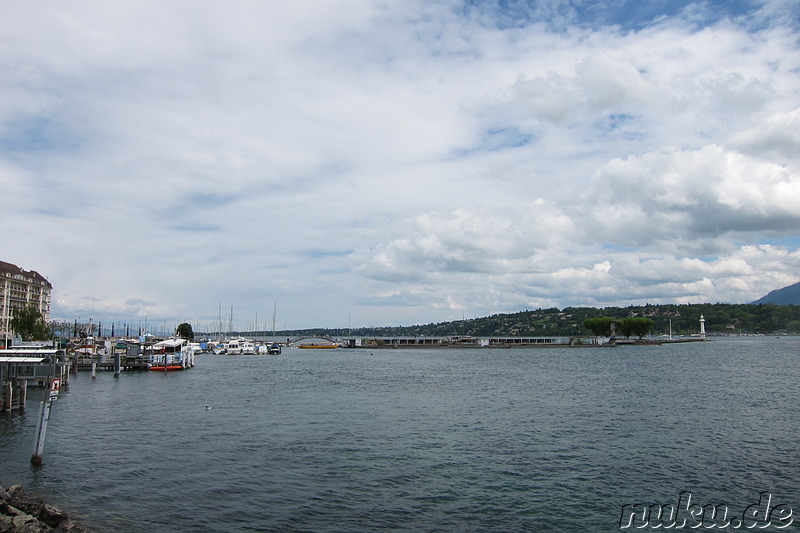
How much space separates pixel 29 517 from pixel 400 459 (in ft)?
57.9

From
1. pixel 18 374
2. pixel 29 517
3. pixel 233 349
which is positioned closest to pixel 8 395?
pixel 18 374

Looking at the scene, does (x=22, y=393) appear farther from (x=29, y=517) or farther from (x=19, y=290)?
(x=19, y=290)

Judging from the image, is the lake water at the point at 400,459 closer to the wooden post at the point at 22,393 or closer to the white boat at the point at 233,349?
the wooden post at the point at 22,393

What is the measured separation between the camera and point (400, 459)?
31.0 m

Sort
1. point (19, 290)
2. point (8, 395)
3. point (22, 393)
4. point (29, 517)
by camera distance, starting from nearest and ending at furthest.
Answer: point (29, 517) → point (8, 395) → point (22, 393) → point (19, 290)

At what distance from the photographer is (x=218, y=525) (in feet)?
70.1

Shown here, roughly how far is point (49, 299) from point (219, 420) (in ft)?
548

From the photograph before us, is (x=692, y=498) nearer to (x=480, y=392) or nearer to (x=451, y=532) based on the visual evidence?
(x=451, y=532)

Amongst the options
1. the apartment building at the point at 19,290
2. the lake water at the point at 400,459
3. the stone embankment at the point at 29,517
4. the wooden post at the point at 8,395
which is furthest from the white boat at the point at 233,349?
the stone embankment at the point at 29,517

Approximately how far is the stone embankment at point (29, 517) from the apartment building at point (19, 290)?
5053 inches

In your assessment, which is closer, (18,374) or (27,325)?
(18,374)

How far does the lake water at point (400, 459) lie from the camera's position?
2272 centimetres

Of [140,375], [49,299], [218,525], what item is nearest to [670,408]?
[218,525]

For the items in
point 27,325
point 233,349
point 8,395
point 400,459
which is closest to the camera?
point 400,459
